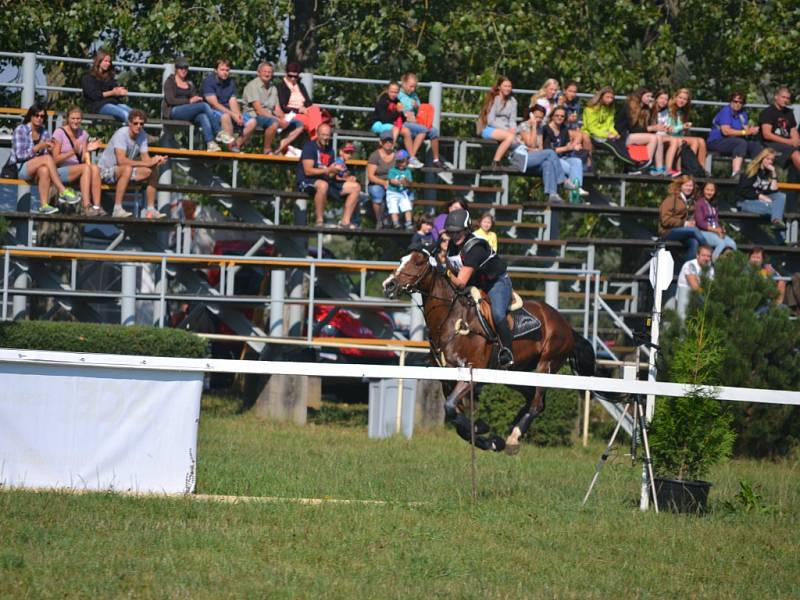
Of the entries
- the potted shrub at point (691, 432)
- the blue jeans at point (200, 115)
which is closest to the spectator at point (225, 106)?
the blue jeans at point (200, 115)

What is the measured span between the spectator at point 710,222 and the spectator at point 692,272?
102 centimetres

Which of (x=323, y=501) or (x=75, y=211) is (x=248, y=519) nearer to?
(x=323, y=501)

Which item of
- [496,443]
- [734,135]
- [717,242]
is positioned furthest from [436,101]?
[496,443]

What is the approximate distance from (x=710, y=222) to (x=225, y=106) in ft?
27.2

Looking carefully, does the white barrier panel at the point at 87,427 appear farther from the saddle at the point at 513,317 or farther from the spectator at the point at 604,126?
the spectator at the point at 604,126

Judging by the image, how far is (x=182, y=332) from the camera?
19.2 meters

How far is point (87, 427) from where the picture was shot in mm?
11398

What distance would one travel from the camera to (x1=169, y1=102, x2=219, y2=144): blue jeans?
2236 cm

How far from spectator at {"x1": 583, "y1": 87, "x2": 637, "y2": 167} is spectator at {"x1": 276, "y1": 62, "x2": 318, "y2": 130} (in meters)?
4.92

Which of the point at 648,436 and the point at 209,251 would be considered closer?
the point at 648,436

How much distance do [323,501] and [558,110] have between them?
12.6 metres

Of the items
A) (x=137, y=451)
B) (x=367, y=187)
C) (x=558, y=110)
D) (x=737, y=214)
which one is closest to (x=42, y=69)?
(x=367, y=187)

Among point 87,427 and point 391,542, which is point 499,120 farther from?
point 391,542

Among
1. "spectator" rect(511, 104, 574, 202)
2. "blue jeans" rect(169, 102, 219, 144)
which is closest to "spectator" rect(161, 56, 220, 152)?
"blue jeans" rect(169, 102, 219, 144)
